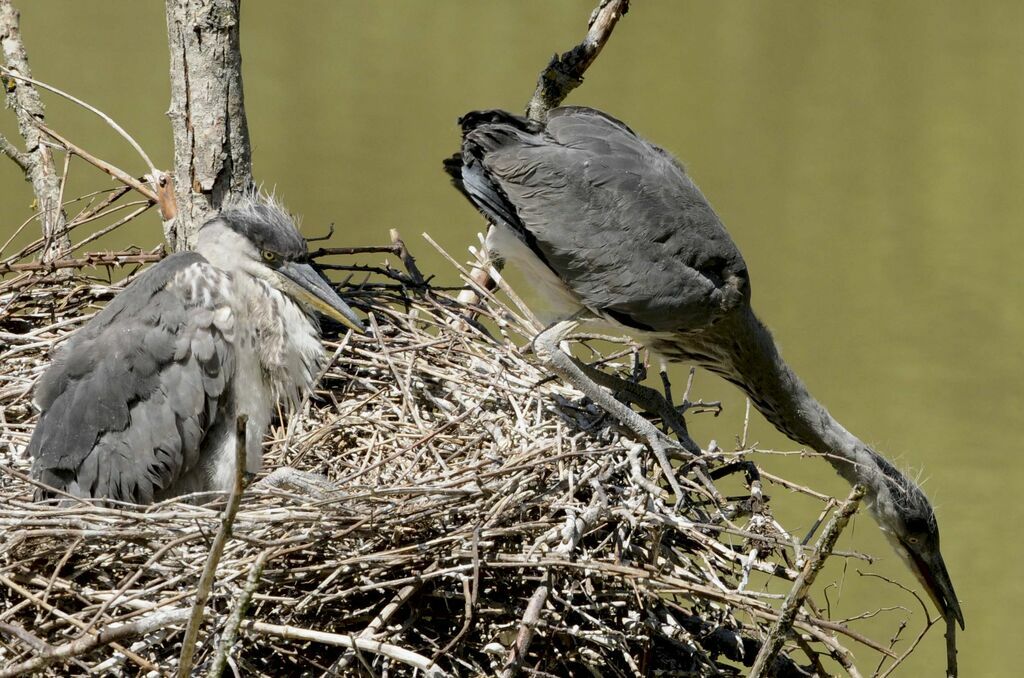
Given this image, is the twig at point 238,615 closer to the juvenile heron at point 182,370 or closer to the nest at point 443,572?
the nest at point 443,572

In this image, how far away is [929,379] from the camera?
4324 millimetres

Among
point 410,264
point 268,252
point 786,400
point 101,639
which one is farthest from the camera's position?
point 410,264

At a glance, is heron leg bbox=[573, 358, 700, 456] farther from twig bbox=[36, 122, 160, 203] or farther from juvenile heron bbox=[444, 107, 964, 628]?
twig bbox=[36, 122, 160, 203]

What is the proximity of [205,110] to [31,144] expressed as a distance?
60 cm

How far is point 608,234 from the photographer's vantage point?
253 centimetres

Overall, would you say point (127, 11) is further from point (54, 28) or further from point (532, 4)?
point (532, 4)

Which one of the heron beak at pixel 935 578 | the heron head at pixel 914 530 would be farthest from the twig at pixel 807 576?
the heron beak at pixel 935 578

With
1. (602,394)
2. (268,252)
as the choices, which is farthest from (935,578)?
(268,252)

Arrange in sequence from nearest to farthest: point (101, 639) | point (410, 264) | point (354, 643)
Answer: point (101, 639), point (354, 643), point (410, 264)

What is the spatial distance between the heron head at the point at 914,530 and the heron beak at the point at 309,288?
4.20 feet

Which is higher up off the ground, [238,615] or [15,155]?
[15,155]

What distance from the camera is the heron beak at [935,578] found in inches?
→ 113

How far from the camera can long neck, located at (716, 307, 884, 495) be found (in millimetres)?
2727

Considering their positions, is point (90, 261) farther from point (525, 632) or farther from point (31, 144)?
point (525, 632)
